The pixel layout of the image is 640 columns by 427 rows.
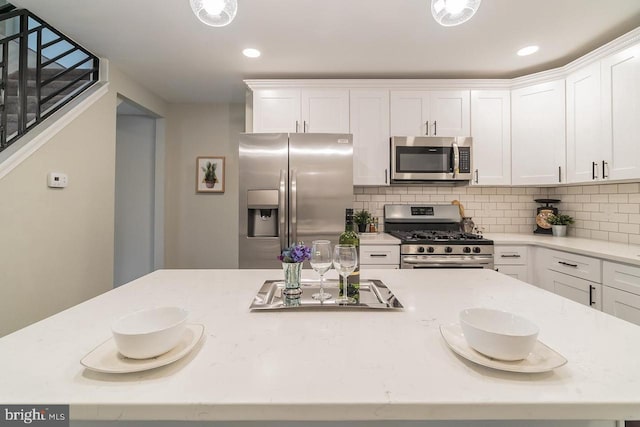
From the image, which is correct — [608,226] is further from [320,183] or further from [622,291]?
[320,183]

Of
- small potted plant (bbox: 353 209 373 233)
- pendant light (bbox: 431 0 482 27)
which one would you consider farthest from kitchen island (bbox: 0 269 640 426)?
small potted plant (bbox: 353 209 373 233)

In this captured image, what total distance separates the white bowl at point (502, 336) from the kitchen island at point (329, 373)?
4 cm

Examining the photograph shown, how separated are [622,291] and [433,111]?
1988mm

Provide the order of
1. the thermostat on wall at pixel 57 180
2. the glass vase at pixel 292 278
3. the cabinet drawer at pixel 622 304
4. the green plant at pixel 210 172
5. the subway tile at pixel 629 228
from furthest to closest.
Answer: the green plant at pixel 210 172 → the subway tile at pixel 629 228 → the thermostat on wall at pixel 57 180 → the cabinet drawer at pixel 622 304 → the glass vase at pixel 292 278

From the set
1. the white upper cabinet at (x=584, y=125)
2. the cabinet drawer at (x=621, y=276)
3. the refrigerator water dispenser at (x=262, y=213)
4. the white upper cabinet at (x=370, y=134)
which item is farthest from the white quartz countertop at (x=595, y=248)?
the refrigerator water dispenser at (x=262, y=213)

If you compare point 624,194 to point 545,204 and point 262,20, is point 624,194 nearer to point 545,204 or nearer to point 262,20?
point 545,204

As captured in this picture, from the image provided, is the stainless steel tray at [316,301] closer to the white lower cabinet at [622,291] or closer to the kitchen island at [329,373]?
the kitchen island at [329,373]

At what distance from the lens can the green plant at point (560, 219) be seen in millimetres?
2826

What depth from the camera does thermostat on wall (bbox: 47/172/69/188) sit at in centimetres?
209

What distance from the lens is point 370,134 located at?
288 cm

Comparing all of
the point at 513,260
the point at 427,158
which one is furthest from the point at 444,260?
the point at 427,158

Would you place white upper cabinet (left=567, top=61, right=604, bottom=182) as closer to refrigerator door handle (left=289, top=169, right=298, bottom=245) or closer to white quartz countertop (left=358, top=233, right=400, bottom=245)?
white quartz countertop (left=358, top=233, right=400, bottom=245)

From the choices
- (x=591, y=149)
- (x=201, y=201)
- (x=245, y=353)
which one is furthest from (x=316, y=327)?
(x=201, y=201)

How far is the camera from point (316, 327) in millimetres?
822
